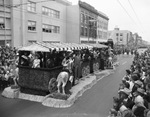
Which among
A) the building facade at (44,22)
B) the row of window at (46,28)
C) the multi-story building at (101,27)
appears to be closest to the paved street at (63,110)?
the building facade at (44,22)

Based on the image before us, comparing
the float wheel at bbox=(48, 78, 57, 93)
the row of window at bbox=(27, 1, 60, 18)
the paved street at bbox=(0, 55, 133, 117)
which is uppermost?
the row of window at bbox=(27, 1, 60, 18)

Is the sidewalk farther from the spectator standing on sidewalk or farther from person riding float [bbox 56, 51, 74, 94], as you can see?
the spectator standing on sidewalk

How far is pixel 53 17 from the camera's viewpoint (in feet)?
112

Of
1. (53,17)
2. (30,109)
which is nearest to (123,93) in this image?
(30,109)

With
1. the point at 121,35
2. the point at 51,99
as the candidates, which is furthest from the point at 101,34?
the point at 51,99

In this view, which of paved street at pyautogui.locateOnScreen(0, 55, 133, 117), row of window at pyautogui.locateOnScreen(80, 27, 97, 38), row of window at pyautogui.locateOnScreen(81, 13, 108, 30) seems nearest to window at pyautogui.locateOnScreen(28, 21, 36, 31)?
row of window at pyautogui.locateOnScreen(80, 27, 97, 38)

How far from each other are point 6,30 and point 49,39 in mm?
10363

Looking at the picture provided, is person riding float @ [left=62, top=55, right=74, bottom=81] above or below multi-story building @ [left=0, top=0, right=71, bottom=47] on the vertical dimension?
below

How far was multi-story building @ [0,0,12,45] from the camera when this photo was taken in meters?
22.6

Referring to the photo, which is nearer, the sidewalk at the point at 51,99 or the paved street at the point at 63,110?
the paved street at the point at 63,110

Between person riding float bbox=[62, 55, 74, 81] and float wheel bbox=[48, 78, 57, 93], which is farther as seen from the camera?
person riding float bbox=[62, 55, 74, 81]

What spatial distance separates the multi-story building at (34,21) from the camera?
2403 centimetres

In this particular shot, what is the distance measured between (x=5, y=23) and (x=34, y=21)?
5.89m

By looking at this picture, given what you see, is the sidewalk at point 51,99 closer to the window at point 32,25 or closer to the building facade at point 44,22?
the building facade at point 44,22
